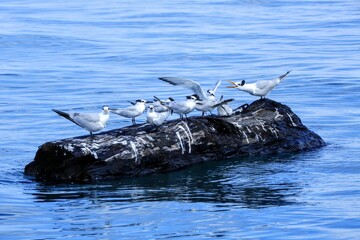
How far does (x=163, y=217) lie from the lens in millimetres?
13703

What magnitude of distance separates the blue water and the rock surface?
0.25 metres

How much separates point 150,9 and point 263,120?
26.3 metres

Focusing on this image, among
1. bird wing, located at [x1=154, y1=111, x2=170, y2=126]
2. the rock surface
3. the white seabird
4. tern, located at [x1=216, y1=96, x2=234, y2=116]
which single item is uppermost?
the white seabird

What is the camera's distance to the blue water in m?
13.6

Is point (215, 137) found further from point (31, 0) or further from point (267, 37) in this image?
point (31, 0)

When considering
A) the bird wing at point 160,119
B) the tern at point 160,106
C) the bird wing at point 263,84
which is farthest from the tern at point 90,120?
the bird wing at point 263,84

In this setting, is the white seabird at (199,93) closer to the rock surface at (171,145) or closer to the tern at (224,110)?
the tern at (224,110)

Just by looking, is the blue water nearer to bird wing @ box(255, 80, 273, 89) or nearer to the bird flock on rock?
the bird flock on rock

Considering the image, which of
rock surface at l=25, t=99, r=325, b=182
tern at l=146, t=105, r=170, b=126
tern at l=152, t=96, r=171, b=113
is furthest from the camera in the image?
tern at l=152, t=96, r=171, b=113

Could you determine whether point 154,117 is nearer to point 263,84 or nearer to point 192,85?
point 192,85

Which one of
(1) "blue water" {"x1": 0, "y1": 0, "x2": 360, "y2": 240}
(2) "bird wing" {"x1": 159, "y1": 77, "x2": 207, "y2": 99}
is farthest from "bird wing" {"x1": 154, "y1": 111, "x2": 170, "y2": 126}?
(2) "bird wing" {"x1": 159, "y1": 77, "x2": 207, "y2": 99}

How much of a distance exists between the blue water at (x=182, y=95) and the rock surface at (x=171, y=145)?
0.25 metres

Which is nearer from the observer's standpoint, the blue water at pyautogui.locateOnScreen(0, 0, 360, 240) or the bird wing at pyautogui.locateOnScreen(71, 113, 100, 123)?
the blue water at pyautogui.locateOnScreen(0, 0, 360, 240)

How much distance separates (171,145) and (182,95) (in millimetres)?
8125
